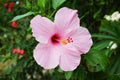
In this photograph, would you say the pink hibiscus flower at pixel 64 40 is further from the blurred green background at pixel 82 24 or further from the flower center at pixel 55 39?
the blurred green background at pixel 82 24

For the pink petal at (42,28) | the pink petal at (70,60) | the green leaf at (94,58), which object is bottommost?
the green leaf at (94,58)

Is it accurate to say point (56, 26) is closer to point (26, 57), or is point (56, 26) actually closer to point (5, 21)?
point (26, 57)

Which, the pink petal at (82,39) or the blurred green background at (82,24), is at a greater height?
the pink petal at (82,39)

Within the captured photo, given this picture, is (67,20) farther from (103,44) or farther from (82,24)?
(82,24)

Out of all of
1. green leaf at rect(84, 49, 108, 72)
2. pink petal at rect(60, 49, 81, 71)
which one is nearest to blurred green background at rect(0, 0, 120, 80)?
green leaf at rect(84, 49, 108, 72)

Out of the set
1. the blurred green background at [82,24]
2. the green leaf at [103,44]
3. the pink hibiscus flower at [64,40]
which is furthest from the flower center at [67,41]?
the green leaf at [103,44]

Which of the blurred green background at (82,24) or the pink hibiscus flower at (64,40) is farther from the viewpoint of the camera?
the blurred green background at (82,24)

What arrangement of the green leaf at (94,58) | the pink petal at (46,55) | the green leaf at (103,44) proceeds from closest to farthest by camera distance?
1. the pink petal at (46,55)
2. the green leaf at (94,58)
3. the green leaf at (103,44)

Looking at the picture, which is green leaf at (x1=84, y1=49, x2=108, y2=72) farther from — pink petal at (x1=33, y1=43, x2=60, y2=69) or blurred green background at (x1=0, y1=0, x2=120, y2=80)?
pink petal at (x1=33, y1=43, x2=60, y2=69)
